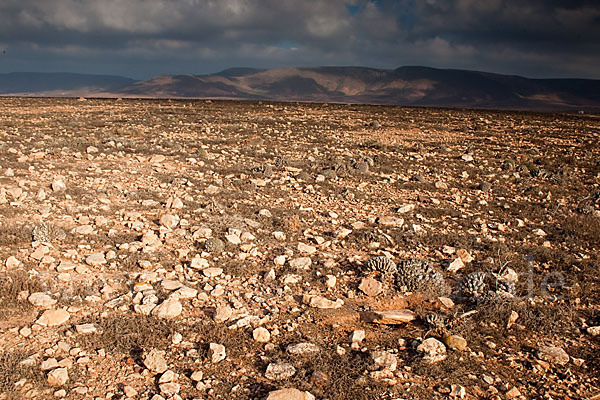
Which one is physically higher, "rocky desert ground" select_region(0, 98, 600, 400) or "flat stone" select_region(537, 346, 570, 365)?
"rocky desert ground" select_region(0, 98, 600, 400)

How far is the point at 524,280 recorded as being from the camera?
550 centimetres

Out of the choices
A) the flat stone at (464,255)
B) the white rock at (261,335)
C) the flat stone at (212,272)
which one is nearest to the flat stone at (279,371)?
the white rock at (261,335)

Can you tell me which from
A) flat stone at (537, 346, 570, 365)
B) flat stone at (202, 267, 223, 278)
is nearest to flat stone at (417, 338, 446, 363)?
flat stone at (537, 346, 570, 365)

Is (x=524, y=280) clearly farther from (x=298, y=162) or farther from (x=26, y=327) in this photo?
(x=298, y=162)

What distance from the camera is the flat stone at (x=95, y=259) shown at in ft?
17.3

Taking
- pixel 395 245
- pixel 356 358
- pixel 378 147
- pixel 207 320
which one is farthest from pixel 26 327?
pixel 378 147

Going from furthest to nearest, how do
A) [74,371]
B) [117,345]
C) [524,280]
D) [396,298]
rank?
[524,280] → [396,298] → [117,345] → [74,371]

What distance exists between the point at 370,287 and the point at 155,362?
8.41 feet

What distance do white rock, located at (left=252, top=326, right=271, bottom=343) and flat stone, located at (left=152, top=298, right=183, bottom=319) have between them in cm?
91

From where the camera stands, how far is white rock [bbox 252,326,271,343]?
3.99 metres

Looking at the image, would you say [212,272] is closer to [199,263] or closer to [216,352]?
[199,263]

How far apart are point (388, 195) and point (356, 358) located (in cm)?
597

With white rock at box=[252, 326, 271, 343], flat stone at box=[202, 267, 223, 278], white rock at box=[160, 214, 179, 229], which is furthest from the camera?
white rock at box=[160, 214, 179, 229]

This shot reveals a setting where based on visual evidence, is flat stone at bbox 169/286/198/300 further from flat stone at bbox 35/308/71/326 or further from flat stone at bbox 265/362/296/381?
flat stone at bbox 265/362/296/381
